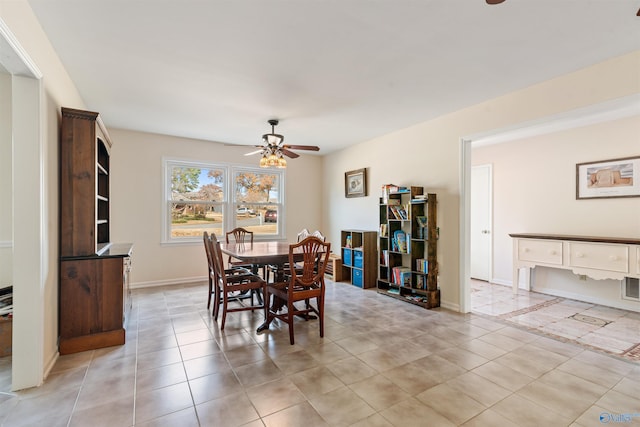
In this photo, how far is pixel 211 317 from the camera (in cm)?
343

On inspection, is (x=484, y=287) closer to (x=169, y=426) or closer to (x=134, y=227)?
(x=169, y=426)

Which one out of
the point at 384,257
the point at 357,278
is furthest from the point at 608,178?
the point at 357,278

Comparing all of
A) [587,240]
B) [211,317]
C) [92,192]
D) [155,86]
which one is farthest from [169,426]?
[587,240]

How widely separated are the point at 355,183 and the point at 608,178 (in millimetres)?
3601

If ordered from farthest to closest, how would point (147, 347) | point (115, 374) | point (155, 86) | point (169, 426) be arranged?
point (155, 86), point (147, 347), point (115, 374), point (169, 426)

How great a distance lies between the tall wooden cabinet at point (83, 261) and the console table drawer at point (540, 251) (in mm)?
5153

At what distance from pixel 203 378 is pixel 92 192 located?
6.24 feet

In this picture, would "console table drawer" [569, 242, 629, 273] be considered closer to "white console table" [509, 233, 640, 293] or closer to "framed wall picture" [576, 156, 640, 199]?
"white console table" [509, 233, 640, 293]

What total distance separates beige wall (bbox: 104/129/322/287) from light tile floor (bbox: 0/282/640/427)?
74.1 inches

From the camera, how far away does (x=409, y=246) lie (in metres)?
4.12

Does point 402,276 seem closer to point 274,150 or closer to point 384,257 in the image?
point 384,257

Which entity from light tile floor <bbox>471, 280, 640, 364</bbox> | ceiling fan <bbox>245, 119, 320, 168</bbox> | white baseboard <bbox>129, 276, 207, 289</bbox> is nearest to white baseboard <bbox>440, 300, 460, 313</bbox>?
light tile floor <bbox>471, 280, 640, 364</bbox>

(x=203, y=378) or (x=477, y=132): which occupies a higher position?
(x=477, y=132)

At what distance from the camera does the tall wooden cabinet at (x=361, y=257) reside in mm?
4898
